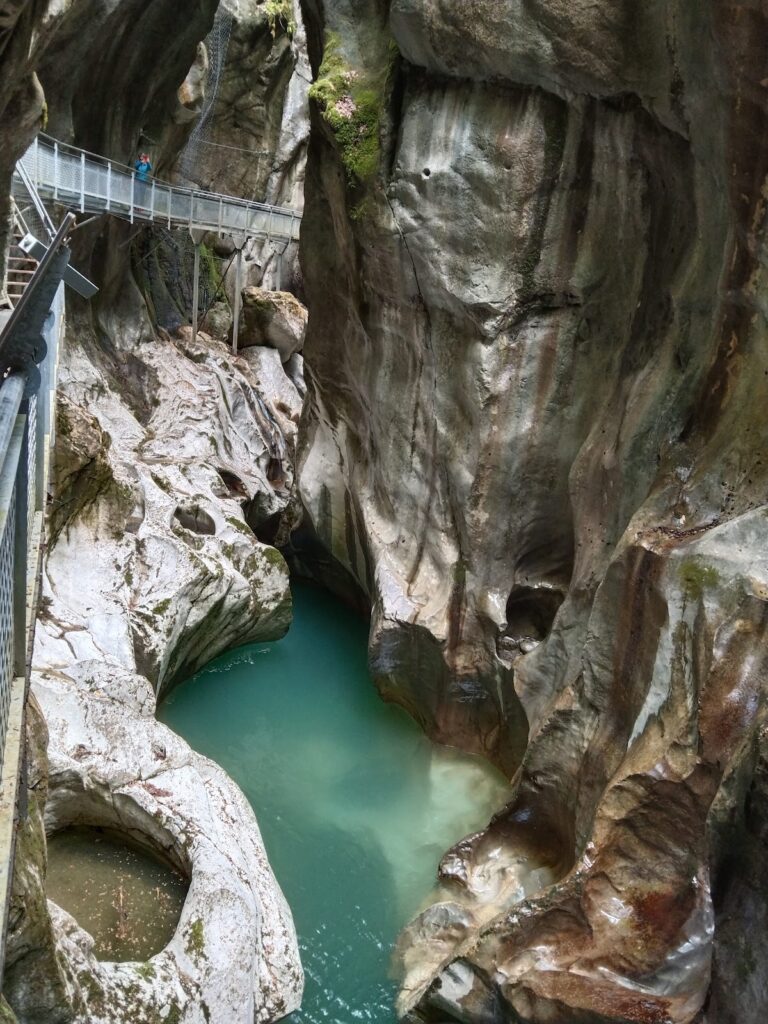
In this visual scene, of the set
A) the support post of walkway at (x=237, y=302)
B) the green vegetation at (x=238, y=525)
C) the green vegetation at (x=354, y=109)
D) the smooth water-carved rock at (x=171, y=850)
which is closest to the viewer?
the smooth water-carved rock at (x=171, y=850)

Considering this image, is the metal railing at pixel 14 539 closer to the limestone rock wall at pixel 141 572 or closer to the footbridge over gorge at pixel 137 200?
the limestone rock wall at pixel 141 572

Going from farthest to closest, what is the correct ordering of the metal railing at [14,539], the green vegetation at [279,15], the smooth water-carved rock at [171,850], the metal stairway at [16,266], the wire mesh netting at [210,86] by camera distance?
the green vegetation at [279,15], the wire mesh netting at [210,86], the metal stairway at [16,266], the smooth water-carved rock at [171,850], the metal railing at [14,539]

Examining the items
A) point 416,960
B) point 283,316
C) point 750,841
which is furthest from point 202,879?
point 283,316

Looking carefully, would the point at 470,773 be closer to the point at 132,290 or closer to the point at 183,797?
the point at 183,797

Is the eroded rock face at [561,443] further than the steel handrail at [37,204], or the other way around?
the steel handrail at [37,204]

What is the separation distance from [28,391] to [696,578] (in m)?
4.08

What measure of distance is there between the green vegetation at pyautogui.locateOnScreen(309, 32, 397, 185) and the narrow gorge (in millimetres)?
48

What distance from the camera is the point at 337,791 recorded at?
9.04 metres

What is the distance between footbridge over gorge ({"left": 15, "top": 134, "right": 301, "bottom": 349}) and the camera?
36.8 feet

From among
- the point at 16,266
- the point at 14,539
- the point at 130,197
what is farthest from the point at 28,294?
the point at 130,197

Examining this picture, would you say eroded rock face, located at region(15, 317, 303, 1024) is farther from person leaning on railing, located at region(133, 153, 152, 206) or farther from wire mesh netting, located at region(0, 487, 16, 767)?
person leaning on railing, located at region(133, 153, 152, 206)

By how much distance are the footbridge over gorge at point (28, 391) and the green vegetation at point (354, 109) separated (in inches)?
128

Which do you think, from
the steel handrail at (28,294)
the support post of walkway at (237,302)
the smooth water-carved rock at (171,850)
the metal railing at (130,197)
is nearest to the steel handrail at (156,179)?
the metal railing at (130,197)

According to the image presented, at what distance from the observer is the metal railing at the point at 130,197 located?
443 inches
